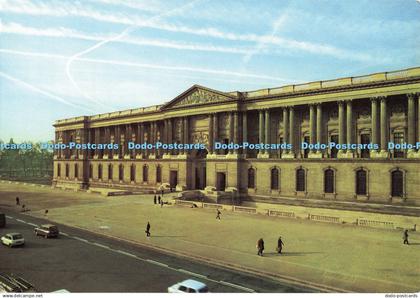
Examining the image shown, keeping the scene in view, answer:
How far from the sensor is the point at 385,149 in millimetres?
45094

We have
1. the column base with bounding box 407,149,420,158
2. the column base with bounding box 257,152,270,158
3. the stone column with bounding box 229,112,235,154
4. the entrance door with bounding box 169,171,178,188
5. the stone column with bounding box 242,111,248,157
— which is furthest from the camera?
the entrance door with bounding box 169,171,178,188

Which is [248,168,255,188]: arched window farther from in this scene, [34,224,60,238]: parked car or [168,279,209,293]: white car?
[168,279,209,293]: white car

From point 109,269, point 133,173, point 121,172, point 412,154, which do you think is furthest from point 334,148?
point 121,172

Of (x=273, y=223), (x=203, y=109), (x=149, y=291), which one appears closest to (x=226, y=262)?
(x=149, y=291)

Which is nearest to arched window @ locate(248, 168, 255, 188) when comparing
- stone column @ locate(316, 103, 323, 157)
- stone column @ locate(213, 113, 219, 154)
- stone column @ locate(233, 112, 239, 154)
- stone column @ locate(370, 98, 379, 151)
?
stone column @ locate(233, 112, 239, 154)

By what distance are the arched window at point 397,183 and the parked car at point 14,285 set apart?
135 ft

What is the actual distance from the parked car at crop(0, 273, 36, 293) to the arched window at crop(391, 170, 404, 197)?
135 feet

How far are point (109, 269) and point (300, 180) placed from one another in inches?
1445

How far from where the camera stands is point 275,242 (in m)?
28.0

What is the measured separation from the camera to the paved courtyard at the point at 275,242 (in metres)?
20.1

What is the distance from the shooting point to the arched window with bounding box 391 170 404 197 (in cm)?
4281

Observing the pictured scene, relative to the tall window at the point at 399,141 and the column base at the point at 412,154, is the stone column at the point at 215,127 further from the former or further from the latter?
the column base at the point at 412,154

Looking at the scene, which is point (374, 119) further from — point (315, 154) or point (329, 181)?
point (329, 181)

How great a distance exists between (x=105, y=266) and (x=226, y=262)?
7.60 metres
